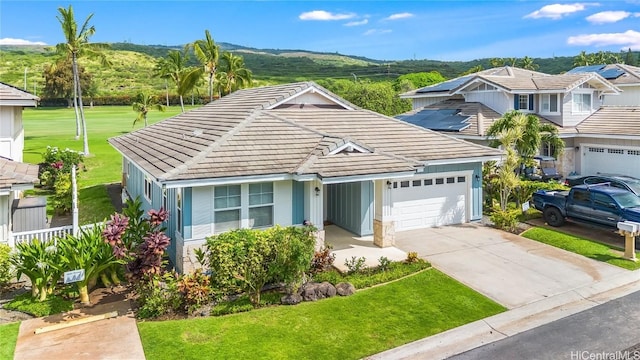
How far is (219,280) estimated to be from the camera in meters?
10.7

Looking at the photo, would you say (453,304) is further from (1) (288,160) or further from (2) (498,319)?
(1) (288,160)

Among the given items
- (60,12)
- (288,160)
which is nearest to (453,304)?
(288,160)

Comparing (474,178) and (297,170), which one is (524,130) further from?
(297,170)

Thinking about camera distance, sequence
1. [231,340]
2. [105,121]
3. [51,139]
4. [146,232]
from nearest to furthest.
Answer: [231,340] < [146,232] < [51,139] < [105,121]

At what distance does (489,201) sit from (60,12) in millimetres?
34107

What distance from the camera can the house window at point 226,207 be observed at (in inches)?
506

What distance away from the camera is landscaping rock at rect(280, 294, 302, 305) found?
1098 centimetres

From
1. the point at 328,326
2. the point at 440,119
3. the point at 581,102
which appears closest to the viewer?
the point at 328,326

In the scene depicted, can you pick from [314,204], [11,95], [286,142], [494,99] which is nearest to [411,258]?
[314,204]

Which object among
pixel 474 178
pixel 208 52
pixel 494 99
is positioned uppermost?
pixel 208 52

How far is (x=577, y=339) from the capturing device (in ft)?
31.0

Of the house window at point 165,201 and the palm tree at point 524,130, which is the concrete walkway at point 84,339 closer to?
the house window at point 165,201

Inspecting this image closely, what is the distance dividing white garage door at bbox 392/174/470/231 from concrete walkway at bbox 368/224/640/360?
0.72 m

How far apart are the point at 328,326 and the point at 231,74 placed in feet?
151
